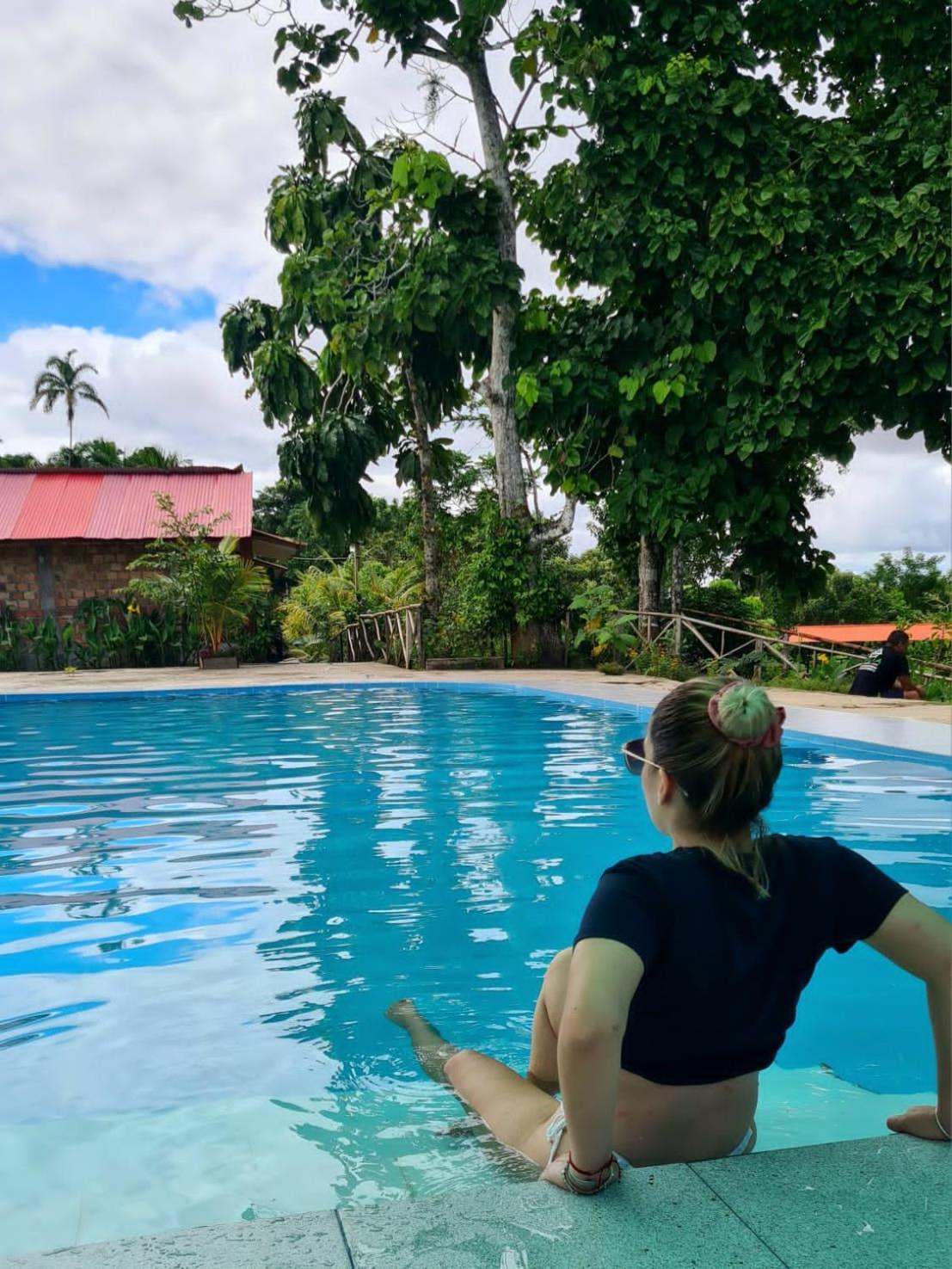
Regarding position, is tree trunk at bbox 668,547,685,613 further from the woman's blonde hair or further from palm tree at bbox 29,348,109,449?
palm tree at bbox 29,348,109,449

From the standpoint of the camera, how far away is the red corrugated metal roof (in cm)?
2188

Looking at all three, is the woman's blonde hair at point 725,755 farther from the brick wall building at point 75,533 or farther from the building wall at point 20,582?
the building wall at point 20,582

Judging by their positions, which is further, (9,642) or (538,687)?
(9,642)

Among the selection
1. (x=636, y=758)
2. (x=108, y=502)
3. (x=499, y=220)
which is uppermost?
(x=499, y=220)

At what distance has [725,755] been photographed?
1.77 meters

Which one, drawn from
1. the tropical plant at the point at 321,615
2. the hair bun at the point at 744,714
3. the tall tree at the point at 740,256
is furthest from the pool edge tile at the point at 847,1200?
the tropical plant at the point at 321,615

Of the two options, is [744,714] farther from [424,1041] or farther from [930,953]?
[424,1041]

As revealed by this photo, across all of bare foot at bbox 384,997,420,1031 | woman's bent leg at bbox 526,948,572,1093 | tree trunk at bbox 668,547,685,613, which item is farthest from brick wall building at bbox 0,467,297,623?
woman's bent leg at bbox 526,948,572,1093

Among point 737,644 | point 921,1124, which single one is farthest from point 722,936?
point 737,644

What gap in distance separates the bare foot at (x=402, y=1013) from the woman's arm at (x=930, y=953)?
1738 mm

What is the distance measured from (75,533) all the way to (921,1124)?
2177cm

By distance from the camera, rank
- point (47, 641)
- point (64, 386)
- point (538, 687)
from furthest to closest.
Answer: point (64, 386) < point (47, 641) < point (538, 687)

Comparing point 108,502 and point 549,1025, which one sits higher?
point 108,502

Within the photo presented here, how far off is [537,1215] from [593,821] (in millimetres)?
4814
